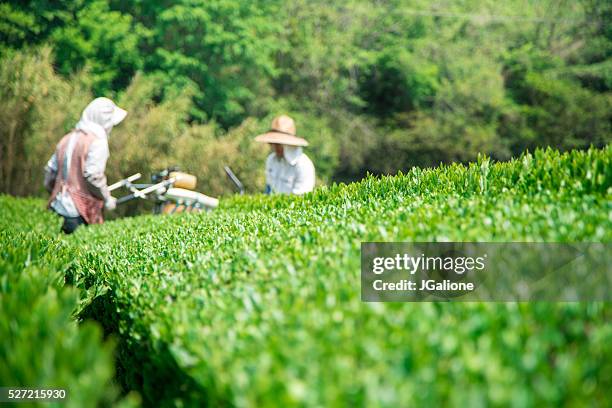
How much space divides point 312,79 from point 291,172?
71.4ft

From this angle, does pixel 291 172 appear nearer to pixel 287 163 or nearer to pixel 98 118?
pixel 287 163

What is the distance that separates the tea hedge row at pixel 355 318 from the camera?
5.33 ft

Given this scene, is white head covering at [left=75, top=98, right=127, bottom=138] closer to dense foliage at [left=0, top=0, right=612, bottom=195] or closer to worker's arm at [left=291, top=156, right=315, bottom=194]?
worker's arm at [left=291, top=156, right=315, bottom=194]

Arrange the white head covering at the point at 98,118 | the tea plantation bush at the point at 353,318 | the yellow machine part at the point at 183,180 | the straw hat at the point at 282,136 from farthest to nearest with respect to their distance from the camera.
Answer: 1. the yellow machine part at the point at 183,180
2. the straw hat at the point at 282,136
3. the white head covering at the point at 98,118
4. the tea plantation bush at the point at 353,318

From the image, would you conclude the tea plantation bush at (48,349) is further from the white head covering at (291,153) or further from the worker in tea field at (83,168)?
the white head covering at (291,153)

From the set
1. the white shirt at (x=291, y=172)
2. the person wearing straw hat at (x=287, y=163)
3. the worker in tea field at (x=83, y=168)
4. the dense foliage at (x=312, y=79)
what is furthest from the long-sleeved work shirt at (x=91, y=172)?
the dense foliage at (x=312, y=79)

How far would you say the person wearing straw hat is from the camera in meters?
8.03

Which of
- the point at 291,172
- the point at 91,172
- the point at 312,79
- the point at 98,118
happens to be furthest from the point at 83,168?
the point at 312,79

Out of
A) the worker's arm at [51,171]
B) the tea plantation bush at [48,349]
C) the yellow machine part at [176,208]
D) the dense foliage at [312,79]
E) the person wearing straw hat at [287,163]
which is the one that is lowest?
the tea plantation bush at [48,349]

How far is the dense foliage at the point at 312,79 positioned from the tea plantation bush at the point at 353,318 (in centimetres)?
1107

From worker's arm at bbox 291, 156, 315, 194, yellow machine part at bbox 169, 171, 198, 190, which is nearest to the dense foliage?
yellow machine part at bbox 169, 171, 198, 190

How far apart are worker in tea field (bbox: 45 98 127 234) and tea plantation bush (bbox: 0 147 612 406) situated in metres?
Answer: 2.95

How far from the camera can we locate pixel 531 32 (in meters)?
35.9

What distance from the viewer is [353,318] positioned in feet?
6.56
